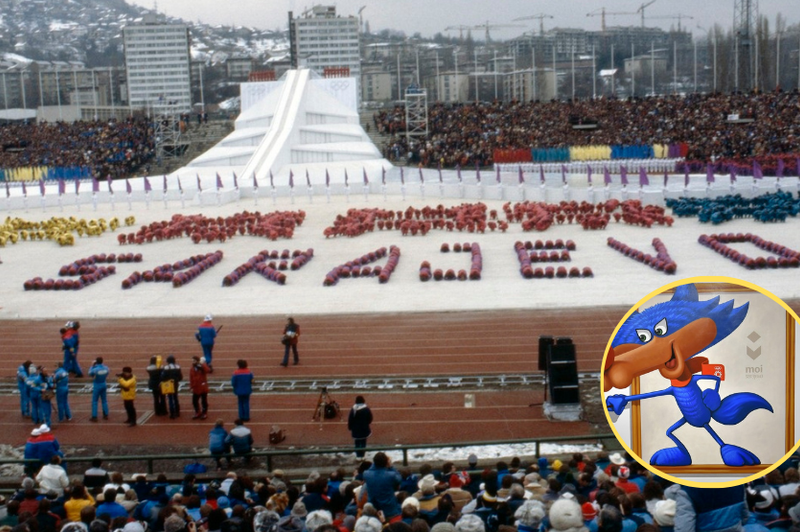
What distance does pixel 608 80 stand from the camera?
13938 centimetres

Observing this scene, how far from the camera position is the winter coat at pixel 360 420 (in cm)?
1117

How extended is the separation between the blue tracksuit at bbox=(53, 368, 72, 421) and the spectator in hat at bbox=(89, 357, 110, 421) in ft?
1.16

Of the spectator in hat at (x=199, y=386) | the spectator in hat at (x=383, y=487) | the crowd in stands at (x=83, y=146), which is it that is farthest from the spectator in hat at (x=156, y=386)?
the crowd in stands at (x=83, y=146)

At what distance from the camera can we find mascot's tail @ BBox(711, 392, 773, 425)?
14.1 ft

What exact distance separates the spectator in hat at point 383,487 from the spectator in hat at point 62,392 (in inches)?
282

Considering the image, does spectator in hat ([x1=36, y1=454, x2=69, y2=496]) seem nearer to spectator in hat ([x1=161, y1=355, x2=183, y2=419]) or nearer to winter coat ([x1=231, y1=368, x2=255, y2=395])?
winter coat ([x1=231, y1=368, x2=255, y2=395])

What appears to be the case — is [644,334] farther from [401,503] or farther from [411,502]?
[401,503]

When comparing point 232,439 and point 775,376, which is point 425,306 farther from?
point 775,376

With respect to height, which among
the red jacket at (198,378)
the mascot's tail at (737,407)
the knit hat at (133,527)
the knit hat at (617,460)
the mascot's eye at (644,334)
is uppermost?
the mascot's eye at (644,334)

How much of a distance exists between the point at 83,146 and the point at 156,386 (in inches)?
2164

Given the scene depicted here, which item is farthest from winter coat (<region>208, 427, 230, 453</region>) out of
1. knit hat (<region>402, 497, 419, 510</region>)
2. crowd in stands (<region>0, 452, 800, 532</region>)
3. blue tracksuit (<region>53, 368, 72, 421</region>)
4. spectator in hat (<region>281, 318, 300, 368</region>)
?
spectator in hat (<region>281, 318, 300, 368</region>)

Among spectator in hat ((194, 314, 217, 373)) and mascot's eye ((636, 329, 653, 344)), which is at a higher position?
mascot's eye ((636, 329, 653, 344))

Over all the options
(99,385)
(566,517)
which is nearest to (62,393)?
(99,385)

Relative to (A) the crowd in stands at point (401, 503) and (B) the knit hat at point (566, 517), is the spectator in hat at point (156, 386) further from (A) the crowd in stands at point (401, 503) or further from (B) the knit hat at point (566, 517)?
(B) the knit hat at point (566, 517)
